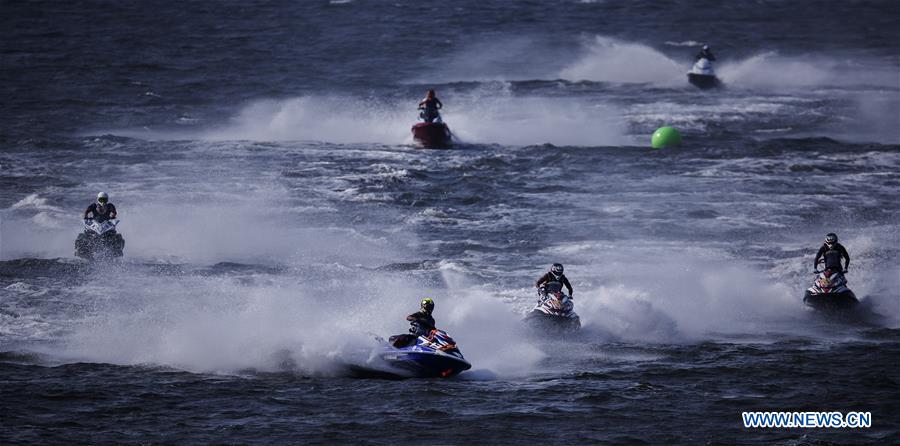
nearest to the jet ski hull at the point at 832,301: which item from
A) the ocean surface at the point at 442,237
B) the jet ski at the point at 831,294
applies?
the jet ski at the point at 831,294

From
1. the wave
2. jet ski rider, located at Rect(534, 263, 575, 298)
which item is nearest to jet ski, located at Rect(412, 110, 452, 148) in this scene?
the wave

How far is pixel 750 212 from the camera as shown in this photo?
117 feet

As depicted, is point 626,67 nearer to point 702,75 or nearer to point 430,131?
point 702,75

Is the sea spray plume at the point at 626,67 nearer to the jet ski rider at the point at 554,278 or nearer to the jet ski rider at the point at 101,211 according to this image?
the jet ski rider at the point at 101,211

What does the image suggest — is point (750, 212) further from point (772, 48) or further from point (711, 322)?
point (772, 48)

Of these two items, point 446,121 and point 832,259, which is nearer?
point 832,259

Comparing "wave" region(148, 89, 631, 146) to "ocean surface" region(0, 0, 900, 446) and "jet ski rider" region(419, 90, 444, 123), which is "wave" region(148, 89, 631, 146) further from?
"jet ski rider" region(419, 90, 444, 123)

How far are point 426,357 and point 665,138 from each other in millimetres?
25025

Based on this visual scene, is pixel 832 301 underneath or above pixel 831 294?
underneath

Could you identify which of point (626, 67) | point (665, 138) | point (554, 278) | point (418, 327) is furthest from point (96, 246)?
point (626, 67)

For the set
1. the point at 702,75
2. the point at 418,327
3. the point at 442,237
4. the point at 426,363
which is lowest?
the point at 426,363

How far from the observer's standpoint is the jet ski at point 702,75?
2266 inches

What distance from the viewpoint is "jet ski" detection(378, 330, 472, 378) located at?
70.3 ft

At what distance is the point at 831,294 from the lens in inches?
1052
